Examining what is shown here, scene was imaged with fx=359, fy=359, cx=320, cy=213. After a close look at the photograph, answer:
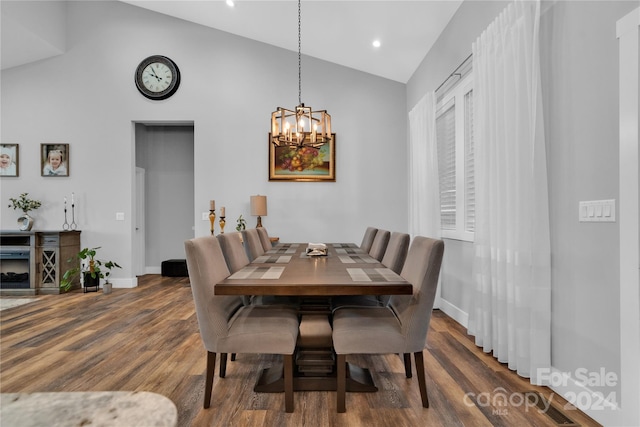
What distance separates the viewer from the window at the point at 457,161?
3418mm

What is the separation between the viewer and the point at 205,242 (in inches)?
79.4

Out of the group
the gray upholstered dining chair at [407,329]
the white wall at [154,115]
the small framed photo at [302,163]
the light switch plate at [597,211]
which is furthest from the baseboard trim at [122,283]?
the light switch plate at [597,211]

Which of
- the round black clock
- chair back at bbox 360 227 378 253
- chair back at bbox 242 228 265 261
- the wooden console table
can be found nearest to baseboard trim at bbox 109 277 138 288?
the wooden console table

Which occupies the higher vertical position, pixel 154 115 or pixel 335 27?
pixel 335 27

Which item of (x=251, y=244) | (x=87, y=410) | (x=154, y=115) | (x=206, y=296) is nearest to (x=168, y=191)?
(x=154, y=115)

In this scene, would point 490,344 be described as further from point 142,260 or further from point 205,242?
point 142,260

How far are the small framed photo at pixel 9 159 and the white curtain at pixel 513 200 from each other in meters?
6.26

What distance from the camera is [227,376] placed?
2348mm

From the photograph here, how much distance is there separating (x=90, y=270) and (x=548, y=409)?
542 cm

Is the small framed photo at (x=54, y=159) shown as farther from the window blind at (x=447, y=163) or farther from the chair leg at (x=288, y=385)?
the window blind at (x=447, y=163)

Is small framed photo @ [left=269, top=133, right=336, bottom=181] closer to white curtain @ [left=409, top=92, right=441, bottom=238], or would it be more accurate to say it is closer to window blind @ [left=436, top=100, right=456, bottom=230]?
white curtain @ [left=409, top=92, right=441, bottom=238]

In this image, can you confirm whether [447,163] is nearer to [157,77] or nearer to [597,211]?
[597,211]

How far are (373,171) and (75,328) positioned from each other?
4102 millimetres

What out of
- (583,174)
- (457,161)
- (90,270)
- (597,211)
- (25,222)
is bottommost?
(90,270)
